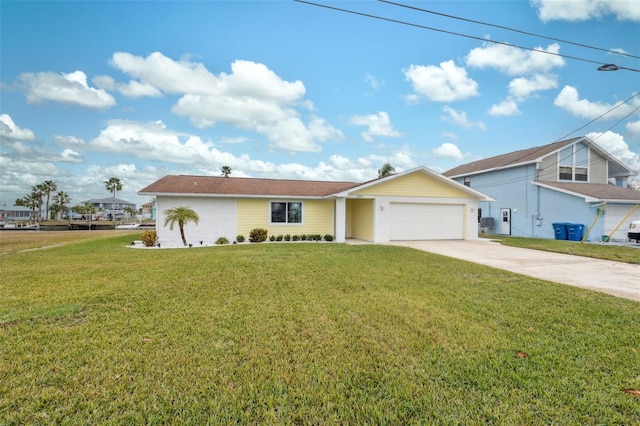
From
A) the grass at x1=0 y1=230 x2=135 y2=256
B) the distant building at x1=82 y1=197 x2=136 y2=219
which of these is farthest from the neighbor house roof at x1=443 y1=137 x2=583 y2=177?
the distant building at x1=82 y1=197 x2=136 y2=219

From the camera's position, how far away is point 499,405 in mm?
2461

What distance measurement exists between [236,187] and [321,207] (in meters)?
4.91

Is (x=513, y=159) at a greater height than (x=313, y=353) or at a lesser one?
greater

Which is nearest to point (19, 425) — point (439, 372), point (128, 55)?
point (439, 372)

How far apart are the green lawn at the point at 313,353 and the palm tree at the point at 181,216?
25.1 feet

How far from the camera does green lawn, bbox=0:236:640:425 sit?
2400 mm

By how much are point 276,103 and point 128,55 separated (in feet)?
32.7

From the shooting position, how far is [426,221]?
16891mm

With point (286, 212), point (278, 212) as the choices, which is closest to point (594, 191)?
point (286, 212)

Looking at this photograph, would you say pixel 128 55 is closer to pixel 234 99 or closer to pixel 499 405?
pixel 234 99

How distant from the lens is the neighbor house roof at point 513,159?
65.5ft

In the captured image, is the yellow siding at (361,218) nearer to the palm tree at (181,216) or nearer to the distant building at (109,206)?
the palm tree at (181,216)

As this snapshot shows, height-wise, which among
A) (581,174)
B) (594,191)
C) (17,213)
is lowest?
(17,213)

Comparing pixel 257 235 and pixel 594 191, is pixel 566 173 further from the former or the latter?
pixel 257 235
